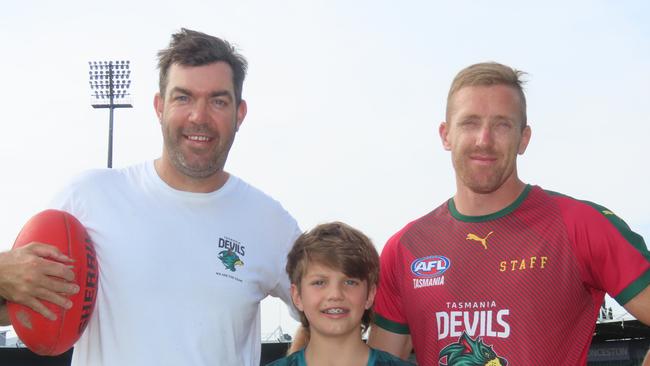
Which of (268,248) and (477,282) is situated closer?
(477,282)

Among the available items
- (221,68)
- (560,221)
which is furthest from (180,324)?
(560,221)

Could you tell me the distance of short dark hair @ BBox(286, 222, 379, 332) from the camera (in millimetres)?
3088

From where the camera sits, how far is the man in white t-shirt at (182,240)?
2951mm

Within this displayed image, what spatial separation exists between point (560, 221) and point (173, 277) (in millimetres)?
1677

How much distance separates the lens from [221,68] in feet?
10.6

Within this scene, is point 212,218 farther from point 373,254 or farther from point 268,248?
point 373,254

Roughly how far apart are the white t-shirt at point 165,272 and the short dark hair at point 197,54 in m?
0.48

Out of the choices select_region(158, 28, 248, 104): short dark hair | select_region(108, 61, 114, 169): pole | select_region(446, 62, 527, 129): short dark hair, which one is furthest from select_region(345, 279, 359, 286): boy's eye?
select_region(108, 61, 114, 169): pole

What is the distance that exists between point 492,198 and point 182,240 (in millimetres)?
1405

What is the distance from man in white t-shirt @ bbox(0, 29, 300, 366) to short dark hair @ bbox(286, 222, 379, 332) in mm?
209

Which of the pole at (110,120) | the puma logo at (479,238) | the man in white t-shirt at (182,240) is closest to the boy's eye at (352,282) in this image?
the man in white t-shirt at (182,240)

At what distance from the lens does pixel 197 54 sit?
10.5 feet

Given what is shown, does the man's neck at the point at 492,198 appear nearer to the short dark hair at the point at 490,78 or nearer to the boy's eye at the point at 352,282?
the short dark hair at the point at 490,78

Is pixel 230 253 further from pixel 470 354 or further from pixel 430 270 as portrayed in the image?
pixel 470 354
